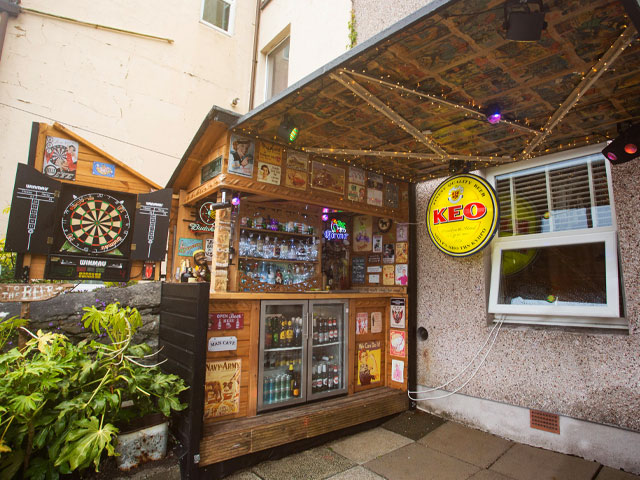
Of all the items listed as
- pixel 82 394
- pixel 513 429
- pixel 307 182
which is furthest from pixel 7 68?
pixel 513 429

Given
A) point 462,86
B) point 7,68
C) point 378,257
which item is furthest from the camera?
point 7,68

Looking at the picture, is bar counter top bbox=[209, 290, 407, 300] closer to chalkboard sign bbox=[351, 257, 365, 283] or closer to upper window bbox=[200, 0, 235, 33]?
chalkboard sign bbox=[351, 257, 365, 283]

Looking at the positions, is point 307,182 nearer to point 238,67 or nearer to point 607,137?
point 607,137

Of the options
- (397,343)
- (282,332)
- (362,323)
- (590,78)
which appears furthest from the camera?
(397,343)

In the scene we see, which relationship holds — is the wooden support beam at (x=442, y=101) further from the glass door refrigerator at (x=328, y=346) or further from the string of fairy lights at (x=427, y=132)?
the glass door refrigerator at (x=328, y=346)

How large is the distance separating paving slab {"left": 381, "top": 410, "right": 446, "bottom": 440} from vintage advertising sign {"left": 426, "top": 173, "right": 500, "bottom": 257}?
2.15 meters

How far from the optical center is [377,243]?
→ 18.0ft

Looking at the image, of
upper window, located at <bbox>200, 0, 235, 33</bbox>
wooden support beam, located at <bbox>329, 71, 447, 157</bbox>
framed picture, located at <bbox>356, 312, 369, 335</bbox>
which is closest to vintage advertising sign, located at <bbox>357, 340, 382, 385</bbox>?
framed picture, located at <bbox>356, 312, 369, 335</bbox>

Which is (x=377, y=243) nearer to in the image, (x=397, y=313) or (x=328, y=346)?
(x=397, y=313)

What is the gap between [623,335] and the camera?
3.21 meters

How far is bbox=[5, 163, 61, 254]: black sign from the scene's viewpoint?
3010 millimetres

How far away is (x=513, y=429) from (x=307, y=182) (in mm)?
3701

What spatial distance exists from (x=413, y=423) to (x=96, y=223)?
430 centimetres

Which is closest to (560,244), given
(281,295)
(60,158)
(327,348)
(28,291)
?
(327,348)
